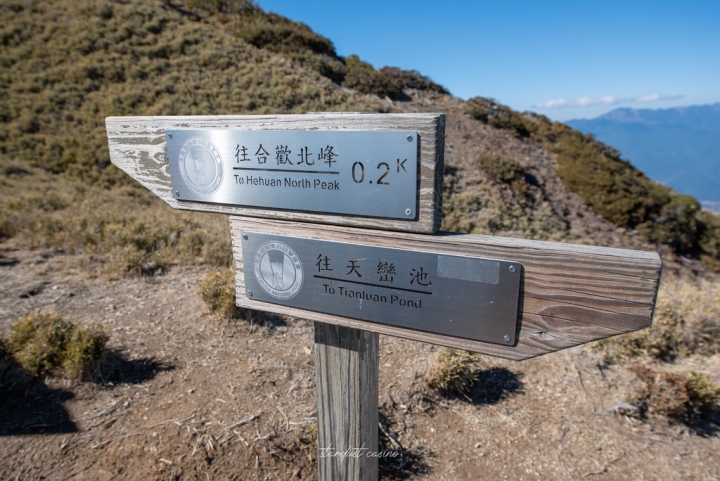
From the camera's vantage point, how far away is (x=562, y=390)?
3.18 metres

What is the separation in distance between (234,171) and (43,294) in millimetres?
3739

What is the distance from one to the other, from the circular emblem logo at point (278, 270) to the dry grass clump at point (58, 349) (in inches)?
82.5

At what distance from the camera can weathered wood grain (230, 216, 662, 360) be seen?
3.41ft

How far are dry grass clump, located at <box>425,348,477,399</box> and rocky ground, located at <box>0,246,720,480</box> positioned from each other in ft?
0.22

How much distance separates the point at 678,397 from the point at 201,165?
3316mm

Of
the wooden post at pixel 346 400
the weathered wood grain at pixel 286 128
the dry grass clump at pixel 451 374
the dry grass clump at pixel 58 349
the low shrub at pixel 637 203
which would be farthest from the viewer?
the low shrub at pixel 637 203

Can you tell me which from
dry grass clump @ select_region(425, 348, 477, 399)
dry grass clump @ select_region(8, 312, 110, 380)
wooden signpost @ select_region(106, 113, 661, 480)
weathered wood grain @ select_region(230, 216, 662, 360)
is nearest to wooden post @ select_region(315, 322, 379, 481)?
wooden signpost @ select_region(106, 113, 661, 480)

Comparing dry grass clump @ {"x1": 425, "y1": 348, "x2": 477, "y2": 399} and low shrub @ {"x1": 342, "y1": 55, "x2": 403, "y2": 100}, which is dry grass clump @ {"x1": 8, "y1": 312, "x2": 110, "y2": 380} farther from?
low shrub @ {"x1": 342, "y1": 55, "x2": 403, "y2": 100}

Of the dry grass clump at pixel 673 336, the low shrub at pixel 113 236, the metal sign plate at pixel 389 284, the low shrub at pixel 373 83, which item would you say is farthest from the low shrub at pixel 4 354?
the low shrub at pixel 373 83

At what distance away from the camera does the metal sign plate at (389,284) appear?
3.85ft

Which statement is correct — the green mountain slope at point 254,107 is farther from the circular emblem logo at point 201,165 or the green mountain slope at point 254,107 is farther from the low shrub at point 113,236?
the circular emblem logo at point 201,165

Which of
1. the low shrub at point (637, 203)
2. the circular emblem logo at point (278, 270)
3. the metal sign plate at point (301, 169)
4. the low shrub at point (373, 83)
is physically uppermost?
the low shrub at point (373, 83)

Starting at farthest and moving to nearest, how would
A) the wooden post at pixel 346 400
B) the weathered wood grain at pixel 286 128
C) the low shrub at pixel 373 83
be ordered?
the low shrub at pixel 373 83, the wooden post at pixel 346 400, the weathered wood grain at pixel 286 128

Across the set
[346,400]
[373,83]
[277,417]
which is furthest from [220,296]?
[373,83]
